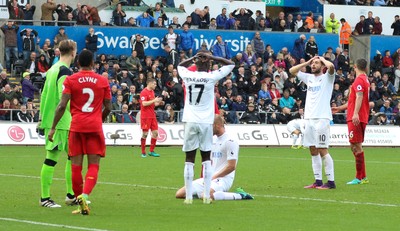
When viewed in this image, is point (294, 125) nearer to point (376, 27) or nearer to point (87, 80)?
point (376, 27)

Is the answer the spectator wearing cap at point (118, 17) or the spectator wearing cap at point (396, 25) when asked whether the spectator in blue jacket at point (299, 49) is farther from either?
the spectator wearing cap at point (118, 17)

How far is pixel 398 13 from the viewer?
53.1 meters

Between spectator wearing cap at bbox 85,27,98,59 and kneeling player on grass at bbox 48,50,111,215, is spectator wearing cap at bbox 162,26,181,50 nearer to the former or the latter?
spectator wearing cap at bbox 85,27,98,59

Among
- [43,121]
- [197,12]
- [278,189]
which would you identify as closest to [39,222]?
[43,121]

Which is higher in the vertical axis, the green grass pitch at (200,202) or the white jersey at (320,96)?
the white jersey at (320,96)

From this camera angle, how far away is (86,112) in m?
14.3

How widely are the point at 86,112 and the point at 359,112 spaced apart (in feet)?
25.8

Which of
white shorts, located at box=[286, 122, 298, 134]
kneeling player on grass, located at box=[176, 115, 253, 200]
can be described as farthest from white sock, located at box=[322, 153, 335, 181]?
white shorts, located at box=[286, 122, 298, 134]

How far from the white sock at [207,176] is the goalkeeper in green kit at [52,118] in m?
2.03

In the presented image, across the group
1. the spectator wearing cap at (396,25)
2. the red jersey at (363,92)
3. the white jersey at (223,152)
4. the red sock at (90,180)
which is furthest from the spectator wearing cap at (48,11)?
the red sock at (90,180)

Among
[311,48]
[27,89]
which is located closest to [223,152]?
[27,89]

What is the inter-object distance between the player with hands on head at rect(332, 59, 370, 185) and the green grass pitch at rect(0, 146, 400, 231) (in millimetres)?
437

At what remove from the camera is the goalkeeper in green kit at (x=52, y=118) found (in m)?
15.1

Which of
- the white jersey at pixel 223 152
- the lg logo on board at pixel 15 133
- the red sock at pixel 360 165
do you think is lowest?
the lg logo on board at pixel 15 133
